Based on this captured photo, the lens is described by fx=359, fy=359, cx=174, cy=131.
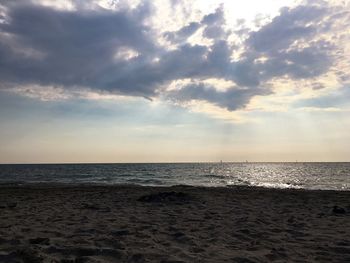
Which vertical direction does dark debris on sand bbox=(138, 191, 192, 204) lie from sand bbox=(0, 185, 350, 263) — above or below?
above

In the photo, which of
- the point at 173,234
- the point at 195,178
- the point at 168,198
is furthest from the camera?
the point at 195,178

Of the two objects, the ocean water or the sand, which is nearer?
the sand

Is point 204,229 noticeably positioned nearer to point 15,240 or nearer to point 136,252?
point 136,252

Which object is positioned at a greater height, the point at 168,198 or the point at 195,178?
the point at 168,198

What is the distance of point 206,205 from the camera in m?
13.0

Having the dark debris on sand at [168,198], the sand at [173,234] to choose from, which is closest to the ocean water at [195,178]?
the dark debris on sand at [168,198]

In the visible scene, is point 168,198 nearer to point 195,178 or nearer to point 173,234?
point 173,234

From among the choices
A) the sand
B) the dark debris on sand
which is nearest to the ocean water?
the dark debris on sand

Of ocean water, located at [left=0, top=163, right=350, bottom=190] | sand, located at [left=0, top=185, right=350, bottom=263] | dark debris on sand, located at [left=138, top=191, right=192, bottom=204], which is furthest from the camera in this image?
ocean water, located at [left=0, top=163, right=350, bottom=190]

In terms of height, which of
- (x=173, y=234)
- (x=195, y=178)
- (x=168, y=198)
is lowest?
(x=173, y=234)

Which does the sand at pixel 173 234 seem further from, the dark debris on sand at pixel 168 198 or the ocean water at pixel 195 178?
the ocean water at pixel 195 178

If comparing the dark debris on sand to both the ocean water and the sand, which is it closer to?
the sand

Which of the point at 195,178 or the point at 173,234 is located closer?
the point at 173,234

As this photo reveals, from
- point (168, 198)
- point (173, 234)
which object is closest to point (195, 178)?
point (168, 198)
